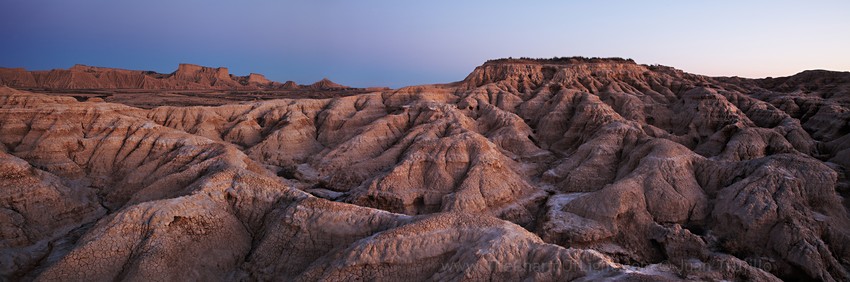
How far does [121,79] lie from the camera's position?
10581 centimetres

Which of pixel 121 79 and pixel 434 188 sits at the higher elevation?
pixel 121 79

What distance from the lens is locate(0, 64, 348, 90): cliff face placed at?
9650 cm

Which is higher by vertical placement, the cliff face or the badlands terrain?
the cliff face

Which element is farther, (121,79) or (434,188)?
(121,79)

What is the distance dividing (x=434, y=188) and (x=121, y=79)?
341 feet

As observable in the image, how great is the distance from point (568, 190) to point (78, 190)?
28.2m

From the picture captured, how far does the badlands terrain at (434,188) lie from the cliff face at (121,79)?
7073cm

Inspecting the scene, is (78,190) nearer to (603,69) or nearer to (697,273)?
(697,273)

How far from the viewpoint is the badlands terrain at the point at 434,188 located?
49.1 feet

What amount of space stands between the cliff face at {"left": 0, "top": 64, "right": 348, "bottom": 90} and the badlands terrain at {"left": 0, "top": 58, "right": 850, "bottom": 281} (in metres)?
70.7

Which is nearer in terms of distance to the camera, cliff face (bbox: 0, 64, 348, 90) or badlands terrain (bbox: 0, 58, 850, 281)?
badlands terrain (bbox: 0, 58, 850, 281)

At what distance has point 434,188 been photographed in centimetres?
2892

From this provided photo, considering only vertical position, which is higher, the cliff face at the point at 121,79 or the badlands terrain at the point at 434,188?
the cliff face at the point at 121,79

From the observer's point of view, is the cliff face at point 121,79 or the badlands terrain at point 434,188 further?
the cliff face at point 121,79
